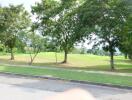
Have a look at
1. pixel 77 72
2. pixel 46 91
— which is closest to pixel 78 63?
pixel 77 72

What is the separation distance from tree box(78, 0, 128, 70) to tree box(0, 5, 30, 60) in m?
11.4

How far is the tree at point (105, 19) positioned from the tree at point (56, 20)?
6.36m

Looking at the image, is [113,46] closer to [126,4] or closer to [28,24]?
[126,4]

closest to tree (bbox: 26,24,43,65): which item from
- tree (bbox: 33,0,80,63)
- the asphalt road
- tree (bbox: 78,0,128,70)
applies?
tree (bbox: 33,0,80,63)

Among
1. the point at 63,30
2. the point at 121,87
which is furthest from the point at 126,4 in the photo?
the point at 121,87

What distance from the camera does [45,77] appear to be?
15.5m

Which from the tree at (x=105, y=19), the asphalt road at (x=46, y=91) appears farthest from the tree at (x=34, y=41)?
the asphalt road at (x=46, y=91)

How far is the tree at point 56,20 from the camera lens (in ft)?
110

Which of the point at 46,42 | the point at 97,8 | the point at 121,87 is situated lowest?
the point at 121,87

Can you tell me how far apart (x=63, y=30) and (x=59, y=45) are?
1.73m

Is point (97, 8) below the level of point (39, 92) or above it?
above

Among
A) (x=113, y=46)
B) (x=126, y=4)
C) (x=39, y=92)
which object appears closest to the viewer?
(x=39, y=92)

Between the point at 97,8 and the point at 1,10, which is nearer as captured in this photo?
the point at 97,8

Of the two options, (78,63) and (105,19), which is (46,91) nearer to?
(105,19)
